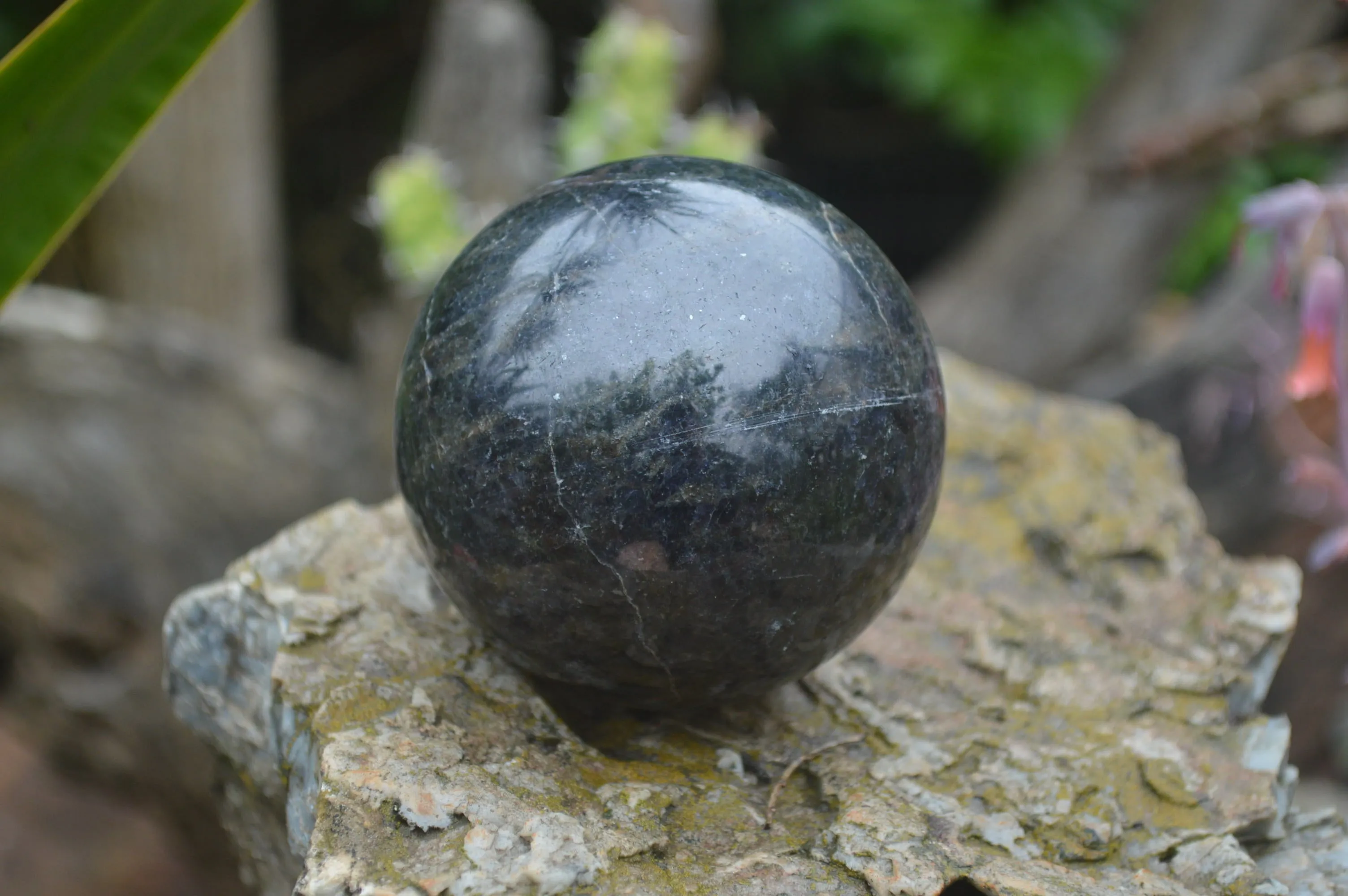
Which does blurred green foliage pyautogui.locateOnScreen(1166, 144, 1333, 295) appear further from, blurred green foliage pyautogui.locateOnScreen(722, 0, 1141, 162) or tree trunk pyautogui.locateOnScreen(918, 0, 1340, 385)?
blurred green foliage pyautogui.locateOnScreen(722, 0, 1141, 162)

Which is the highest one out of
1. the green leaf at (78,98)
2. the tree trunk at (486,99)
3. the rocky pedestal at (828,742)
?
the green leaf at (78,98)

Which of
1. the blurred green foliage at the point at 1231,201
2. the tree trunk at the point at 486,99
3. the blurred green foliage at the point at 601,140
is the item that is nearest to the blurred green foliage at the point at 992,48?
the blurred green foliage at the point at 1231,201

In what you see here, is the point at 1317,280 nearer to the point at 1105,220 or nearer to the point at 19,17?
the point at 1105,220

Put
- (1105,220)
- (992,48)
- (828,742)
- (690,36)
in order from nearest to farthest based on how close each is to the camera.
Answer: (828,742), (690,36), (1105,220), (992,48)

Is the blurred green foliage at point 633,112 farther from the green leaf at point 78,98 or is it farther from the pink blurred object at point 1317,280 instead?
the green leaf at point 78,98

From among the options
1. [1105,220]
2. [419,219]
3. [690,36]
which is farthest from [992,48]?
[419,219]

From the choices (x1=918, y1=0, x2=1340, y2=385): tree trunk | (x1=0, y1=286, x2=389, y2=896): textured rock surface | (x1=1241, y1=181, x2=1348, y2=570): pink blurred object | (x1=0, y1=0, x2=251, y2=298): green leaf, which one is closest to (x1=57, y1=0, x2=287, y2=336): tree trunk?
(x1=0, y1=286, x2=389, y2=896): textured rock surface
